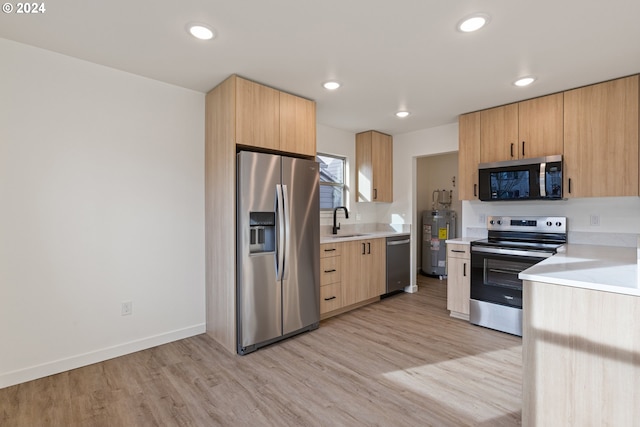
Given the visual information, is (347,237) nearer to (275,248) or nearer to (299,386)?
(275,248)

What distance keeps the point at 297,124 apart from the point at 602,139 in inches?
116

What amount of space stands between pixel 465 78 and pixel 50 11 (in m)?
3.16

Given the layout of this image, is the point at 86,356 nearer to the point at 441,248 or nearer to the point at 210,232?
the point at 210,232

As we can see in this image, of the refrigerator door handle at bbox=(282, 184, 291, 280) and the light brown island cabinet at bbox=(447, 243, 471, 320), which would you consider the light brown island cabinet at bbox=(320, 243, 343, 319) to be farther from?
the light brown island cabinet at bbox=(447, 243, 471, 320)

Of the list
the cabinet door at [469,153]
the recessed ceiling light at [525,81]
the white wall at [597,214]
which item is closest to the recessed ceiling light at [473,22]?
the recessed ceiling light at [525,81]

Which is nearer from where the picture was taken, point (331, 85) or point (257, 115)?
point (257, 115)

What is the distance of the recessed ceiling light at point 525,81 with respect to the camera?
283 cm

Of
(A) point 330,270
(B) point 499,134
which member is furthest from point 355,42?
(A) point 330,270

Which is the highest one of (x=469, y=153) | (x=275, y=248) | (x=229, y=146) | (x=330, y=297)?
(x=469, y=153)

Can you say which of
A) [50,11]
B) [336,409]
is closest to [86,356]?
[336,409]

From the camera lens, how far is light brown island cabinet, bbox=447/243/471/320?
11.6ft

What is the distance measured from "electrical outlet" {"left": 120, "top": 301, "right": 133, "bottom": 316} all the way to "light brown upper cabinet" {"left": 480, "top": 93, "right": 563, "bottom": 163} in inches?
159

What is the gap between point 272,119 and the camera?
3.00 m

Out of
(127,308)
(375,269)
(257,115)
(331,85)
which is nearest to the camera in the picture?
(127,308)
